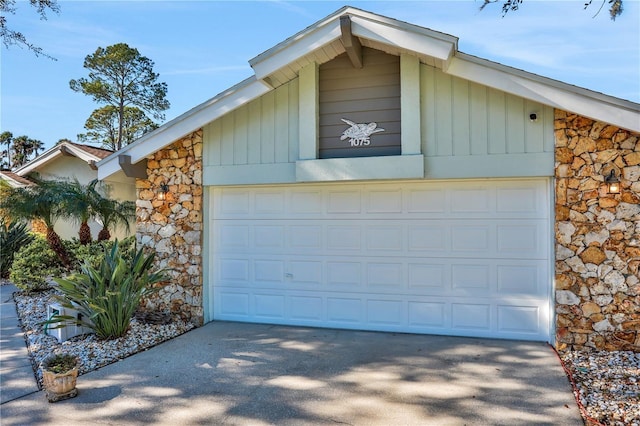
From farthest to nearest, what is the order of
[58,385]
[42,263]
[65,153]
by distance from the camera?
[65,153] < [42,263] < [58,385]

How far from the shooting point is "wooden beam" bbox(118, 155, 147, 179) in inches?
262

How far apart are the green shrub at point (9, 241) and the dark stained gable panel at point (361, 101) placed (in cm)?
995

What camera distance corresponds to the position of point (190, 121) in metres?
6.42

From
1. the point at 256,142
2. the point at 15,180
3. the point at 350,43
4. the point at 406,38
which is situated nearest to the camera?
the point at 406,38

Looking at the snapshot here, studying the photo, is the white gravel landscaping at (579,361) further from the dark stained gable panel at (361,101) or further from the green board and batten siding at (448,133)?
the dark stained gable panel at (361,101)

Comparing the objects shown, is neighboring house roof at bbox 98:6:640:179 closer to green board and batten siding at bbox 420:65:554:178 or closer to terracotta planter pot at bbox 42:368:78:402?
green board and batten siding at bbox 420:65:554:178

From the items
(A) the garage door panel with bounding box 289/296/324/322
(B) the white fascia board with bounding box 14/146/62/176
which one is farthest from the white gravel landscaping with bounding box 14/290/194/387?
(B) the white fascia board with bounding box 14/146/62/176

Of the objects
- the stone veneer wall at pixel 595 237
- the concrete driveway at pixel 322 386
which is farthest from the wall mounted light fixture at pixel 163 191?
the stone veneer wall at pixel 595 237

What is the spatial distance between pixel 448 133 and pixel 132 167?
5.14 m

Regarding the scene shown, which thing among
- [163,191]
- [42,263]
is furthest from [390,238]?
[42,263]

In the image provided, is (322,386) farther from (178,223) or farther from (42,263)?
(42,263)

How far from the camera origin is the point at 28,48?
5.89 m

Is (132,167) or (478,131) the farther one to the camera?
(132,167)

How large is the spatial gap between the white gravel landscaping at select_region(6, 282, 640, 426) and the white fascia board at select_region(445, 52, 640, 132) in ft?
9.09
